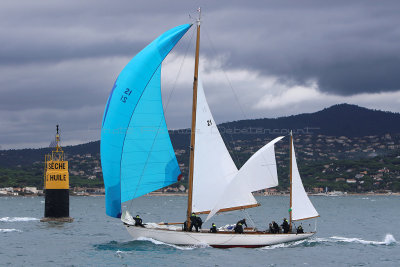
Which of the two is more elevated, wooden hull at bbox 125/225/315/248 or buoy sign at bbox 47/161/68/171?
buoy sign at bbox 47/161/68/171

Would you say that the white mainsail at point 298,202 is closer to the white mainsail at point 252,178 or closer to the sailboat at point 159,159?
the white mainsail at point 252,178

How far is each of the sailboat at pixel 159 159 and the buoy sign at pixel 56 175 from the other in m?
15.6

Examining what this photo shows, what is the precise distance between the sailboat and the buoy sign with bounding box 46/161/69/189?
1557 cm

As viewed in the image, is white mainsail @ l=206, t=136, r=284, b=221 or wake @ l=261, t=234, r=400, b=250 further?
wake @ l=261, t=234, r=400, b=250

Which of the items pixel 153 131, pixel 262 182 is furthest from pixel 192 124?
pixel 262 182

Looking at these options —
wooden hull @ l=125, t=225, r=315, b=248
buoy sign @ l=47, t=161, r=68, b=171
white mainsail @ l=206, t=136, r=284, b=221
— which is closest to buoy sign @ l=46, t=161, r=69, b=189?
buoy sign @ l=47, t=161, r=68, b=171

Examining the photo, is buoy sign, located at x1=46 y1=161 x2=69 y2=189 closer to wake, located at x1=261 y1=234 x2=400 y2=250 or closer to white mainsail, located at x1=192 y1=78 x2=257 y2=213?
white mainsail, located at x1=192 y1=78 x2=257 y2=213

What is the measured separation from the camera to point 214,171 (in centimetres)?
3894

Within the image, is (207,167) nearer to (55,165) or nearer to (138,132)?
(138,132)

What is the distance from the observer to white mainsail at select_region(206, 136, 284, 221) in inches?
1515

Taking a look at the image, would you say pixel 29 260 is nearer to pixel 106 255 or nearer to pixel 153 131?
pixel 106 255

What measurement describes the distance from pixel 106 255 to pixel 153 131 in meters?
7.38

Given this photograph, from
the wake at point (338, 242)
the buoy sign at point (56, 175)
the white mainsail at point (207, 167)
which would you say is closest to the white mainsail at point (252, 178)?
the white mainsail at point (207, 167)

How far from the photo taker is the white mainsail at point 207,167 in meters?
38.5
